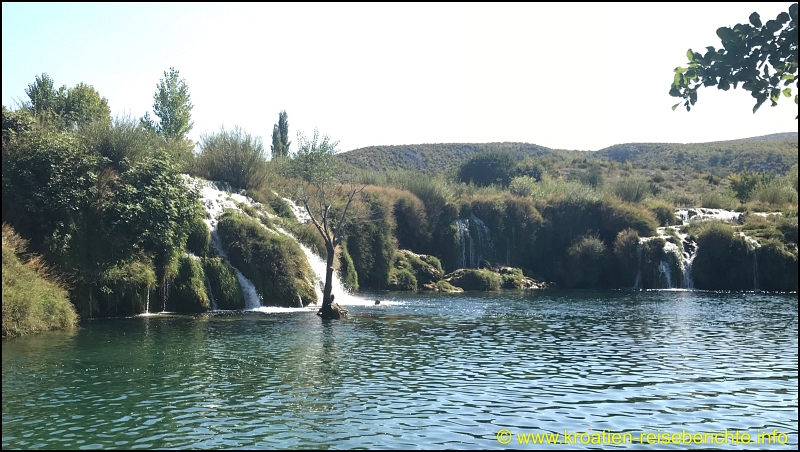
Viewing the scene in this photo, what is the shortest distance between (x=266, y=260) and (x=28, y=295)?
48.0ft

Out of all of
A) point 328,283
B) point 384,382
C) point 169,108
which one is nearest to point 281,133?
point 169,108

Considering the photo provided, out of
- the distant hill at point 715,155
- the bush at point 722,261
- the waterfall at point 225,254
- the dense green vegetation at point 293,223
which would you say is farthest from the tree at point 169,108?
the distant hill at point 715,155

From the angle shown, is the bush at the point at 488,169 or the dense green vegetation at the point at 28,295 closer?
the dense green vegetation at the point at 28,295

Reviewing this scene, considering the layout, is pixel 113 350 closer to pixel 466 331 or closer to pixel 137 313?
pixel 137 313

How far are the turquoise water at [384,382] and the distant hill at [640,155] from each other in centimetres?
10932

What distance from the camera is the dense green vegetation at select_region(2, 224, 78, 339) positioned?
26.3 m

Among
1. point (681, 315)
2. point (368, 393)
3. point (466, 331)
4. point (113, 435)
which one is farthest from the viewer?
point (681, 315)

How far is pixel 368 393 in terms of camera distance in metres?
17.8

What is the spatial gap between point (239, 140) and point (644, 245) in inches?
1452

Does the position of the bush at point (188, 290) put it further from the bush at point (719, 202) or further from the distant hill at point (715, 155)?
the distant hill at point (715, 155)

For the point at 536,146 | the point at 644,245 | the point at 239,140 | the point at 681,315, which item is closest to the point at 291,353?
the point at 681,315

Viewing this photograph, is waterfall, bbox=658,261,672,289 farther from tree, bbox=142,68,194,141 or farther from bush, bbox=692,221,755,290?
tree, bbox=142,68,194,141

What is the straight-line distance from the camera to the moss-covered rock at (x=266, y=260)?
4022 cm

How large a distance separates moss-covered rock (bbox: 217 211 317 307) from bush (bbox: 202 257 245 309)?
4.24 ft
